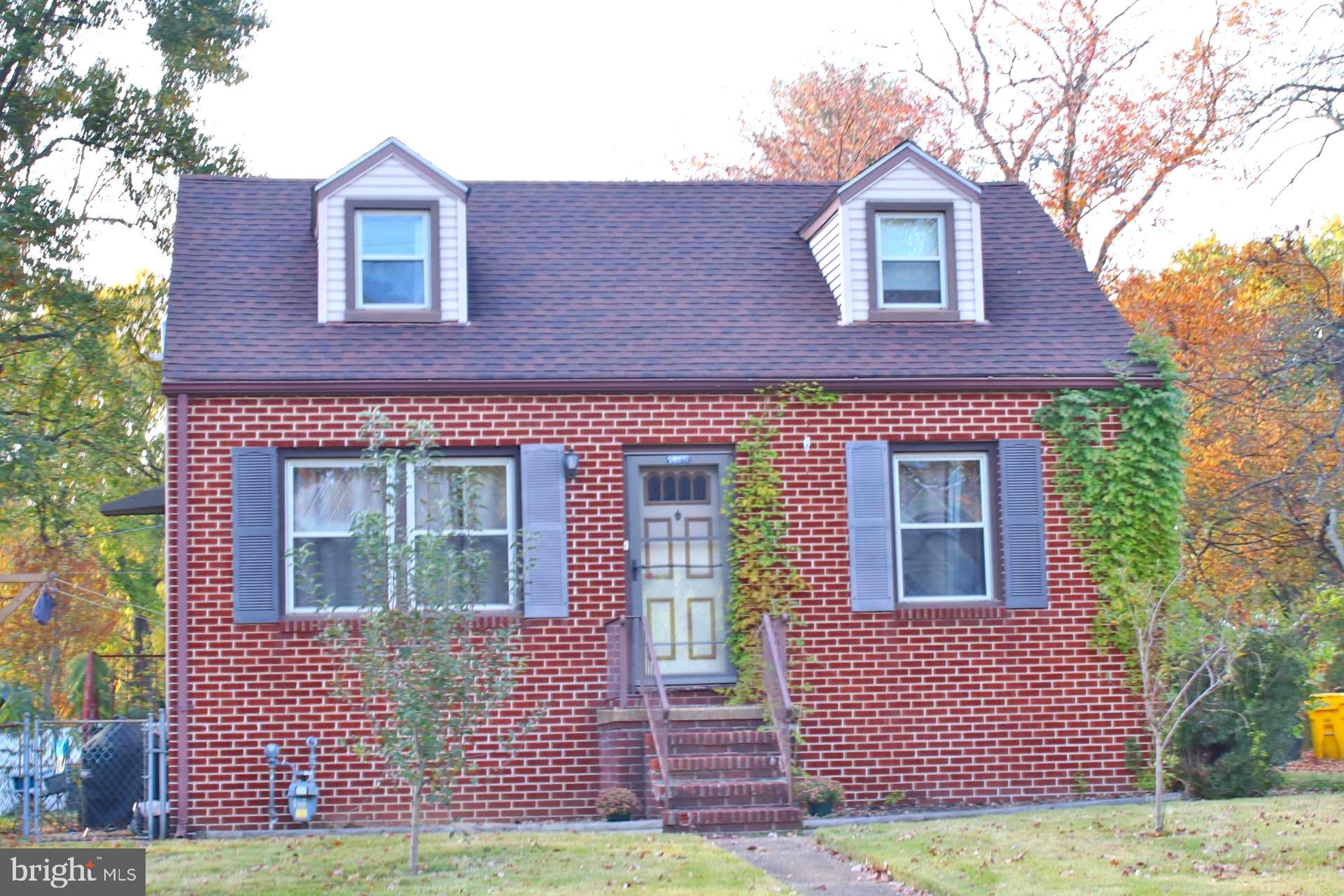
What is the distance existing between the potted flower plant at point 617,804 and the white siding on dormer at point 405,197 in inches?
181

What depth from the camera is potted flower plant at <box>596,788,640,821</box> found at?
1243 cm

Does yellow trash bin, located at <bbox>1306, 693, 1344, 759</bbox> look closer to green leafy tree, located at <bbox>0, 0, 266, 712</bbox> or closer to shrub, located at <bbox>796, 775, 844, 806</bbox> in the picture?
shrub, located at <bbox>796, 775, 844, 806</bbox>

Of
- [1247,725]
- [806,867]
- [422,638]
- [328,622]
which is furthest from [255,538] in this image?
[1247,725]

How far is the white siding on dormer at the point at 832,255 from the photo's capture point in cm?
1482

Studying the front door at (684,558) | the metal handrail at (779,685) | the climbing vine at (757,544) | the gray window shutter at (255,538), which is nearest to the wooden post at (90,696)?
the gray window shutter at (255,538)

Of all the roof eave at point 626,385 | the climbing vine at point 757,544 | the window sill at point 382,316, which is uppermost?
the window sill at point 382,316

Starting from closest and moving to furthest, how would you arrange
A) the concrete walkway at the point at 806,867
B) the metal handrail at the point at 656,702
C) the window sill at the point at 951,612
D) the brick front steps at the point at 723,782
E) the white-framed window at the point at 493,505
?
1. the concrete walkway at the point at 806,867
2. the brick front steps at the point at 723,782
3. the metal handrail at the point at 656,702
4. the white-framed window at the point at 493,505
5. the window sill at the point at 951,612

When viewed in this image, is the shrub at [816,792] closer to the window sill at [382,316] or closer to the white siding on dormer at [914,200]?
the white siding on dormer at [914,200]

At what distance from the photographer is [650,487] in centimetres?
1392

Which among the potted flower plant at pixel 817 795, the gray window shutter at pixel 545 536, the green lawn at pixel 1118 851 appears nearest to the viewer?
the green lawn at pixel 1118 851

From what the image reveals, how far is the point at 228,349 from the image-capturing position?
13477 mm

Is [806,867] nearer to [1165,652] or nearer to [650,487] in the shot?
[1165,652]

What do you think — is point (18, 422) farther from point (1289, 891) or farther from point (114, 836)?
point (1289, 891)

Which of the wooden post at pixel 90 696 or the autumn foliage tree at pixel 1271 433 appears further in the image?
the wooden post at pixel 90 696
